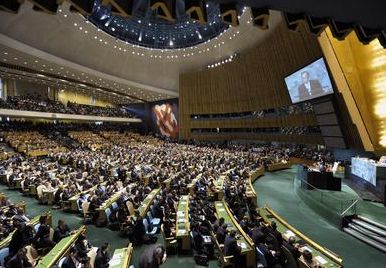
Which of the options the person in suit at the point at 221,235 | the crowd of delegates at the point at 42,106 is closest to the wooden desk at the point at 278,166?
the person in suit at the point at 221,235

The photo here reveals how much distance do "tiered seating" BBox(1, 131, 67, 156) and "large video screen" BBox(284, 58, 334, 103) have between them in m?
18.9

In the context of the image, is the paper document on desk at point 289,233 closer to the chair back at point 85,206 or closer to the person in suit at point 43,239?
the person in suit at point 43,239

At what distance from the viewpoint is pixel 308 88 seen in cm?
1817

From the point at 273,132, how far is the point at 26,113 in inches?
862

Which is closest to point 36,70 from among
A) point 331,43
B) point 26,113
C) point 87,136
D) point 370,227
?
point 26,113

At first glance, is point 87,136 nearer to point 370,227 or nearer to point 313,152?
point 313,152

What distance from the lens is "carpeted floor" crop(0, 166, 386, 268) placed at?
670 centimetres

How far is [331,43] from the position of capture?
14070mm

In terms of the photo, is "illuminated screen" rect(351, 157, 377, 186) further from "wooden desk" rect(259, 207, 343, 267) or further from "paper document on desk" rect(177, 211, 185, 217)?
"paper document on desk" rect(177, 211, 185, 217)

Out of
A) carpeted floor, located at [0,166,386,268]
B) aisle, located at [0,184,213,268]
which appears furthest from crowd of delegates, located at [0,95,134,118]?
aisle, located at [0,184,213,268]

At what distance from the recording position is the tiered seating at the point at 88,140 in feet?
93.5

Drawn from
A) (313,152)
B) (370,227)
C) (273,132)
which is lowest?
(370,227)

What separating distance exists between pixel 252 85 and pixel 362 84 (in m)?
14.9

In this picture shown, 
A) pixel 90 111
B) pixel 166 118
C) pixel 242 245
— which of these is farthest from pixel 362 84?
pixel 166 118
